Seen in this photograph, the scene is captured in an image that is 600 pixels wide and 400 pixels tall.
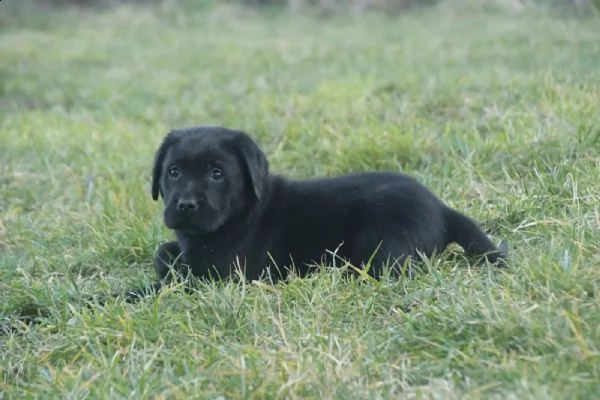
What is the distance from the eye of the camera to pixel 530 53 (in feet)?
33.3

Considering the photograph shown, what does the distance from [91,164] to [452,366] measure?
4624 mm

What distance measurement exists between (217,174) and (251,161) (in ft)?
0.62

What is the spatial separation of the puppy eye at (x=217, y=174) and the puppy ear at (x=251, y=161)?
0.14 meters

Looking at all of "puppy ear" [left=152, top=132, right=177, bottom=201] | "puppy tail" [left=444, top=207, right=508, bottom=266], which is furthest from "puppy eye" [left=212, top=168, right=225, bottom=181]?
"puppy tail" [left=444, top=207, right=508, bottom=266]

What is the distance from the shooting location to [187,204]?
4.54m

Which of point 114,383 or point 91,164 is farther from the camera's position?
point 91,164

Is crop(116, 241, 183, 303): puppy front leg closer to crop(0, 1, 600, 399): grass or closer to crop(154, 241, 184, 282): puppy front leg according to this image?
crop(154, 241, 184, 282): puppy front leg

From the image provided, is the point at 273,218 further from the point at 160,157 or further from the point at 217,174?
the point at 160,157

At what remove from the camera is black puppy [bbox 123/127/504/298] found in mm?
4602

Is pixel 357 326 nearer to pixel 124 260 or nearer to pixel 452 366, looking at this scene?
pixel 452 366

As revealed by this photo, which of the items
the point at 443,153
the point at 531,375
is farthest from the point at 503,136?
the point at 531,375

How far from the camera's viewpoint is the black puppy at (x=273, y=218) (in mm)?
4602

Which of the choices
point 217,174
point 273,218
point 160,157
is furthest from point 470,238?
point 160,157

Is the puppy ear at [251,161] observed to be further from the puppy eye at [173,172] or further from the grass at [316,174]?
the grass at [316,174]
